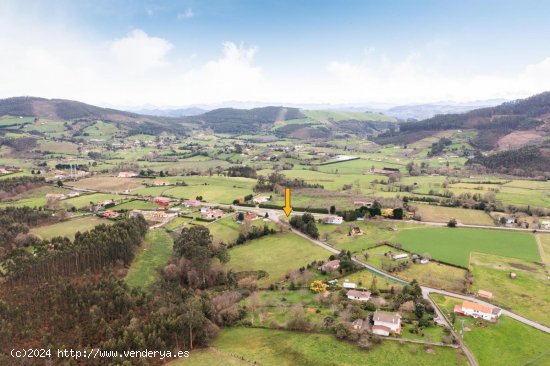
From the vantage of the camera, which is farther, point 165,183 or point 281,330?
point 165,183

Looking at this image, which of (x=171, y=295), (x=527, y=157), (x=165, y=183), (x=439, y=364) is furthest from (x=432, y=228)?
(x=527, y=157)

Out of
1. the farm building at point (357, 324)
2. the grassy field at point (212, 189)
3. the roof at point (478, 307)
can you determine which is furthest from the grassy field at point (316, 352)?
the grassy field at point (212, 189)

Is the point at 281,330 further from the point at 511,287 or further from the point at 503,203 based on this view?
the point at 503,203

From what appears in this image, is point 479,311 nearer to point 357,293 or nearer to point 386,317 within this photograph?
point 386,317

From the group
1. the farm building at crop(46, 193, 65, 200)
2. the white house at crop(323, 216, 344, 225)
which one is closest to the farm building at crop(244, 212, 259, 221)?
the white house at crop(323, 216, 344, 225)

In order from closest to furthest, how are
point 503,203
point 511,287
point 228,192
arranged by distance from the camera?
point 511,287 → point 503,203 → point 228,192

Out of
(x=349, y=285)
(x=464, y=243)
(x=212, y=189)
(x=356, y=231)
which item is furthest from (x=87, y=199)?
(x=464, y=243)

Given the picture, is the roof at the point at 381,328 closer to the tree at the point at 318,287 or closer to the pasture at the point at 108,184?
the tree at the point at 318,287
